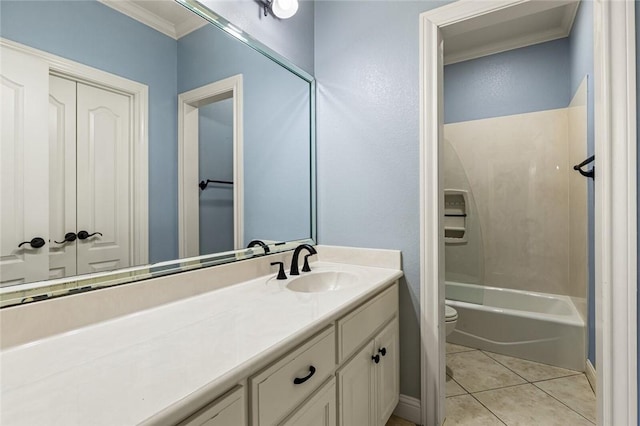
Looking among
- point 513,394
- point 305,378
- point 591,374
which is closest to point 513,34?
point 591,374

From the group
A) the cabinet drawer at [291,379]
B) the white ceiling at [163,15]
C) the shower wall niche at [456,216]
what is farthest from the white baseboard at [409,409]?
the white ceiling at [163,15]

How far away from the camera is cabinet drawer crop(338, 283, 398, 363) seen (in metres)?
1.03

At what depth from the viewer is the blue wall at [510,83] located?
98.3 inches

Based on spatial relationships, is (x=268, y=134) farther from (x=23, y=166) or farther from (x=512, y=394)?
(x=512, y=394)

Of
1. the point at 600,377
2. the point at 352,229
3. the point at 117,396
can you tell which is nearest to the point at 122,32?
the point at 117,396

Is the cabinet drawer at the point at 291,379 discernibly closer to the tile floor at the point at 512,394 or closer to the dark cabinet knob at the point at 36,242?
the dark cabinet knob at the point at 36,242

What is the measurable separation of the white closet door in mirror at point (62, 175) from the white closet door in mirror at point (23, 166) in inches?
0.5

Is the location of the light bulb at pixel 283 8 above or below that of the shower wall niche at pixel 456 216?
above

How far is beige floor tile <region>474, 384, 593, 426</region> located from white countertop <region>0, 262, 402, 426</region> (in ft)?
4.22

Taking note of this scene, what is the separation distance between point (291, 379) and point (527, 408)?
163 cm

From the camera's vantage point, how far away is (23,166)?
2.50 ft

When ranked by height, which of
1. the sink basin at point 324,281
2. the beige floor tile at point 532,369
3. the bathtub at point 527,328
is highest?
the sink basin at point 324,281

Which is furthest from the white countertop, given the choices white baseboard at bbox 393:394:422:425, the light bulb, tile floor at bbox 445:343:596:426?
the light bulb

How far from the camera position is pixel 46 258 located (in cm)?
81
